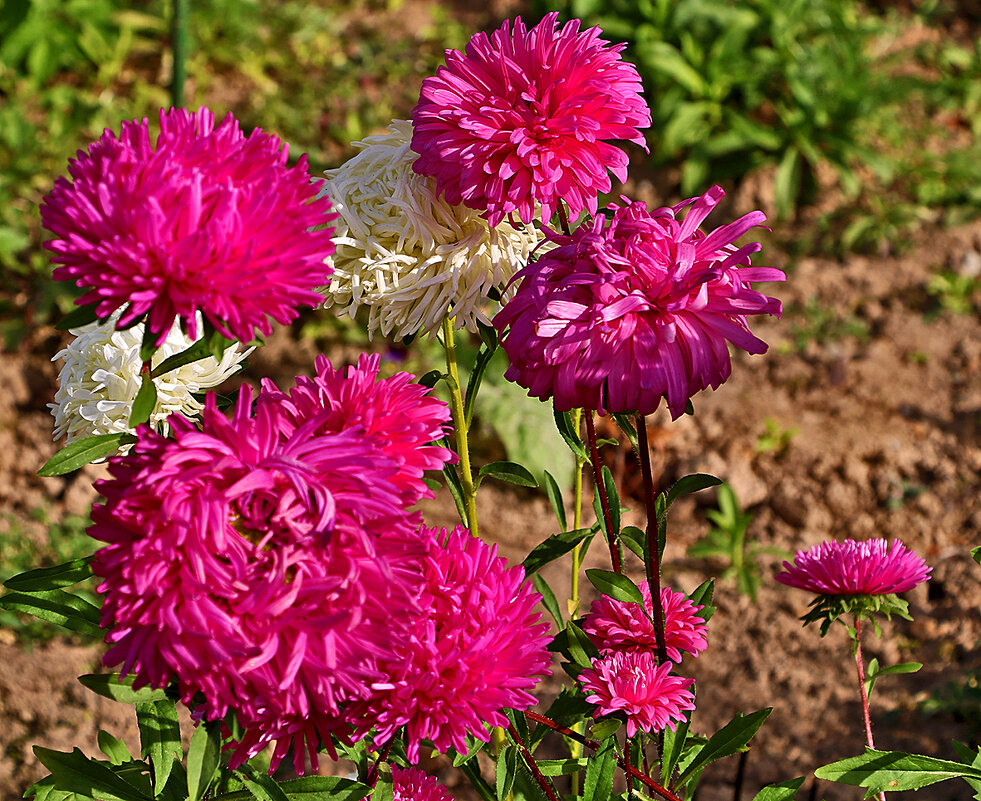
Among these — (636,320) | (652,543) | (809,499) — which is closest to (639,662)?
(652,543)

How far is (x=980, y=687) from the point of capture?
1.94m

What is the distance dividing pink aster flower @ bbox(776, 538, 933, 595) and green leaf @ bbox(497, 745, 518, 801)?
429 mm

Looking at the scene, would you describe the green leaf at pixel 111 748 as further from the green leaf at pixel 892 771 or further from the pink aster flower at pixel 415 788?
the green leaf at pixel 892 771

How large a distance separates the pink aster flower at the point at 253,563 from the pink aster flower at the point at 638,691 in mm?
378

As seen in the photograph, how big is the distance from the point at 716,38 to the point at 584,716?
3332 millimetres

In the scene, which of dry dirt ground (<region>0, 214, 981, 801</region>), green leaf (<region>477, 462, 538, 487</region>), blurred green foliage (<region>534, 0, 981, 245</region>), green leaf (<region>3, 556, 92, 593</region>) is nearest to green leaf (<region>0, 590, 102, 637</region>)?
green leaf (<region>3, 556, 92, 593</region>)

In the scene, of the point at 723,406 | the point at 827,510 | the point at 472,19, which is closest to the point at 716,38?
the point at 472,19

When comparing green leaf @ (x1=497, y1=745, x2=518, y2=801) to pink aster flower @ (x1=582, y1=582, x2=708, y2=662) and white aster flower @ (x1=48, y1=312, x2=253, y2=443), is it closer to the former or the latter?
pink aster flower @ (x1=582, y1=582, x2=708, y2=662)

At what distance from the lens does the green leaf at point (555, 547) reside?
4.17ft

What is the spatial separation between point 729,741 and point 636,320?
24.2 inches

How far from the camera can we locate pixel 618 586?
123 centimetres

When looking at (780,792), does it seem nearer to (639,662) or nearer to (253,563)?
(639,662)

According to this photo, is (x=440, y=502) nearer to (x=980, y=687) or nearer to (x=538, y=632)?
(x=980, y=687)

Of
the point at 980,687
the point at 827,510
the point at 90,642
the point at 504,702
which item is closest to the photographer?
the point at 504,702
